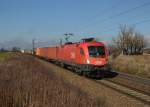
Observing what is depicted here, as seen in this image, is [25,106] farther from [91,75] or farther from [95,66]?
[91,75]

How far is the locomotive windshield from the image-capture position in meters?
22.9

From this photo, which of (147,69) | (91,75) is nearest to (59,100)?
(91,75)

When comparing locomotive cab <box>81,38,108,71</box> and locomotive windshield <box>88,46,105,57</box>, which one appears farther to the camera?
locomotive windshield <box>88,46,105,57</box>

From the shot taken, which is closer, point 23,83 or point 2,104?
point 2,104

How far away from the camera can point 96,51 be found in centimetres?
2317

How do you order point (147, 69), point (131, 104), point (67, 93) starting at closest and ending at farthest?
point (67, 93)
point (131, 104)
point (147, 69)

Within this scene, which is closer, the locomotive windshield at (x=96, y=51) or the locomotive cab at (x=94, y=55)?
the locomotive cab at (x=94, y=55)

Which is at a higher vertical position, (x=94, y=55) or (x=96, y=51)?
(x=96, y=51)

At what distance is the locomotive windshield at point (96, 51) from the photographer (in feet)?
75.1

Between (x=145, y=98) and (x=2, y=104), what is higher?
(x=2, y=104)

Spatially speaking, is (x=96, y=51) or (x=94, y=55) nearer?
(x=94, y=55)

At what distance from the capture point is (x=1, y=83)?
9867 millimetres

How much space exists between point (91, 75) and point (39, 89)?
15.2 m

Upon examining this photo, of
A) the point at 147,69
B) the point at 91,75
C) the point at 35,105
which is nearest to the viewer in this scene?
the point at 35,105
